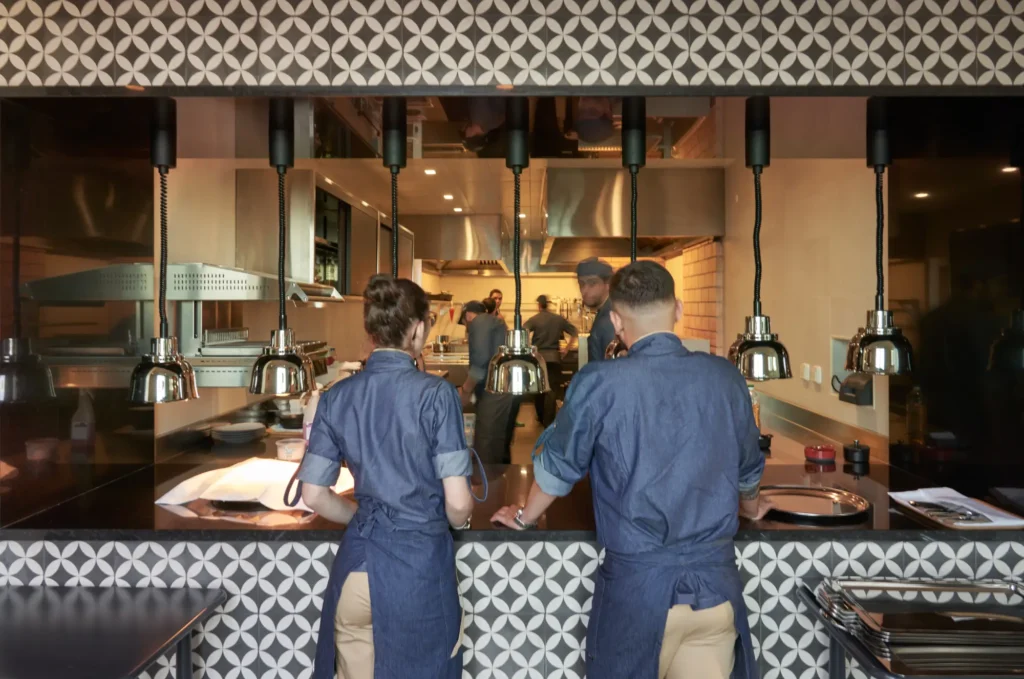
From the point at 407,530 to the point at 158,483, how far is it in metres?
1.33

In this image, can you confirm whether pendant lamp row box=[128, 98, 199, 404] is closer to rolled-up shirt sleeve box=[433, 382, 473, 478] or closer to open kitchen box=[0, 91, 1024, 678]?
open kitchen box=[0, 91, 1024, 678]

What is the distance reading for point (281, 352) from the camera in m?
2.04

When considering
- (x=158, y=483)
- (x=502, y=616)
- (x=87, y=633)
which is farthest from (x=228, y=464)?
(x=502, y=616)

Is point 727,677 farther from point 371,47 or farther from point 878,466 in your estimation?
point 371,47

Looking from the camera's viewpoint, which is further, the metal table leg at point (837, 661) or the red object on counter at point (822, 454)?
the red object on counter at point (822, 454)

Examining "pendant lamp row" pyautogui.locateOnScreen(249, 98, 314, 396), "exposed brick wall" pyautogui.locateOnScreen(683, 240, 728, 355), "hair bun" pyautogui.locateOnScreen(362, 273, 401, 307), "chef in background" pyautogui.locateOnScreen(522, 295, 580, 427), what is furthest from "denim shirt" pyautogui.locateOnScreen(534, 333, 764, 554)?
"chef in background" pyautogui.locateOnScreen(522, 295, 580, 427)

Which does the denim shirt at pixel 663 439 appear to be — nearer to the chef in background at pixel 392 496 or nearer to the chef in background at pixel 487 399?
the chef in background at pixel 392 496

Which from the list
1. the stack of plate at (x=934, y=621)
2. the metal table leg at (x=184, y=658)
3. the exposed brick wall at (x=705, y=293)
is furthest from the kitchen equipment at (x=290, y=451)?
the exposed brick wall at (x=705, y=293)

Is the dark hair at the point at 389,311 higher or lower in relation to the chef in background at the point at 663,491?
higher

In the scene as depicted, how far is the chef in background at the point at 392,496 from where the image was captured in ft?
5.69

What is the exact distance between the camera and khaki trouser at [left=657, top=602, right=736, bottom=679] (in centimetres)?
167

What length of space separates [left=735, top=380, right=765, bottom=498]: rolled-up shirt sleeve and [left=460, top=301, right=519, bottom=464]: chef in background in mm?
3265

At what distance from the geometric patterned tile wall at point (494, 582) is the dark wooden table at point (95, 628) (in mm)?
77

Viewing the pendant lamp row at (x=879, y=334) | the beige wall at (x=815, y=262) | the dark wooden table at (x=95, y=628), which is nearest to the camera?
the dark wooden table at (x=95, y=628)
